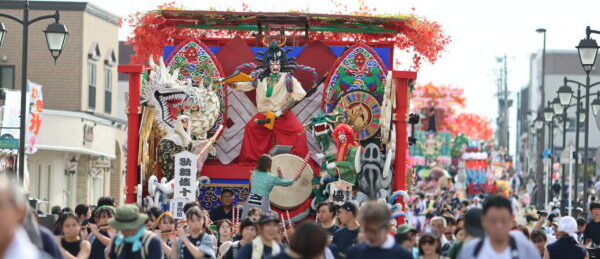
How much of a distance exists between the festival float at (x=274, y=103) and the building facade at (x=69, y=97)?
23364 millimetres

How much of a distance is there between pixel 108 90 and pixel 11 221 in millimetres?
49318

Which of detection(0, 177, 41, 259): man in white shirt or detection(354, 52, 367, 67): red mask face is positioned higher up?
detection(354, 52, 367, 67): red mask face

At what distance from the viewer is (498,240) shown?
9945 mm

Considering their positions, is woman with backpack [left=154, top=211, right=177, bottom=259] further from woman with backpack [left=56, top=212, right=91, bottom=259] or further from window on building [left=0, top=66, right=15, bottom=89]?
window on building [left=0, top=66, right=15, bottom=89]

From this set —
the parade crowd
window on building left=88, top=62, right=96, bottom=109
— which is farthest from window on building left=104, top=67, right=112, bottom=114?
the parade crowd

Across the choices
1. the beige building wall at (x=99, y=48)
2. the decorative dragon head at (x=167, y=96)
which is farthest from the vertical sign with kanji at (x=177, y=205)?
the beige building wall at (x=99, y=48)

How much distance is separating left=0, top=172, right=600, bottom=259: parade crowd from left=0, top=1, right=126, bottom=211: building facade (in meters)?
30.3

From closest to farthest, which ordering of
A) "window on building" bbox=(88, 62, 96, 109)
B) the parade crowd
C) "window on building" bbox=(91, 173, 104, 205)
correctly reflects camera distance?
the parade crowd < "window on building" bbox=(88, 62, 96, 109) < "window on building" bbox=(91, 173, 104, 205)

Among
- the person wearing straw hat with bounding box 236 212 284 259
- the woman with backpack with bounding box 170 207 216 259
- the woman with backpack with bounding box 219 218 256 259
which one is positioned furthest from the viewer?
the woman with backpack with bounding box 170 207 216 259

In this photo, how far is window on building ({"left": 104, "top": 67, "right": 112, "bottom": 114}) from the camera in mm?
55816

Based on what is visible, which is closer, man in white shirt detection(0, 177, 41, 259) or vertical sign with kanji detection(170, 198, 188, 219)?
man in white shirt detection(0, 177, 41, 259)

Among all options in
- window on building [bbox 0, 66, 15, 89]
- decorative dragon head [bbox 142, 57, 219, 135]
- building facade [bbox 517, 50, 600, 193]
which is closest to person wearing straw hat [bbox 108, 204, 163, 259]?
decorative dragon head [bbox 142, 57, 219, 135]

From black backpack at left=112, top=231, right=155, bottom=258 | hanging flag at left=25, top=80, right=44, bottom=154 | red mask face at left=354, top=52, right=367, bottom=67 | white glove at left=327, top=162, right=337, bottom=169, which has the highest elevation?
red mask face at left=354, top=52, right=367, bottom=67

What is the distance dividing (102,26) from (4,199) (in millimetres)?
47468
